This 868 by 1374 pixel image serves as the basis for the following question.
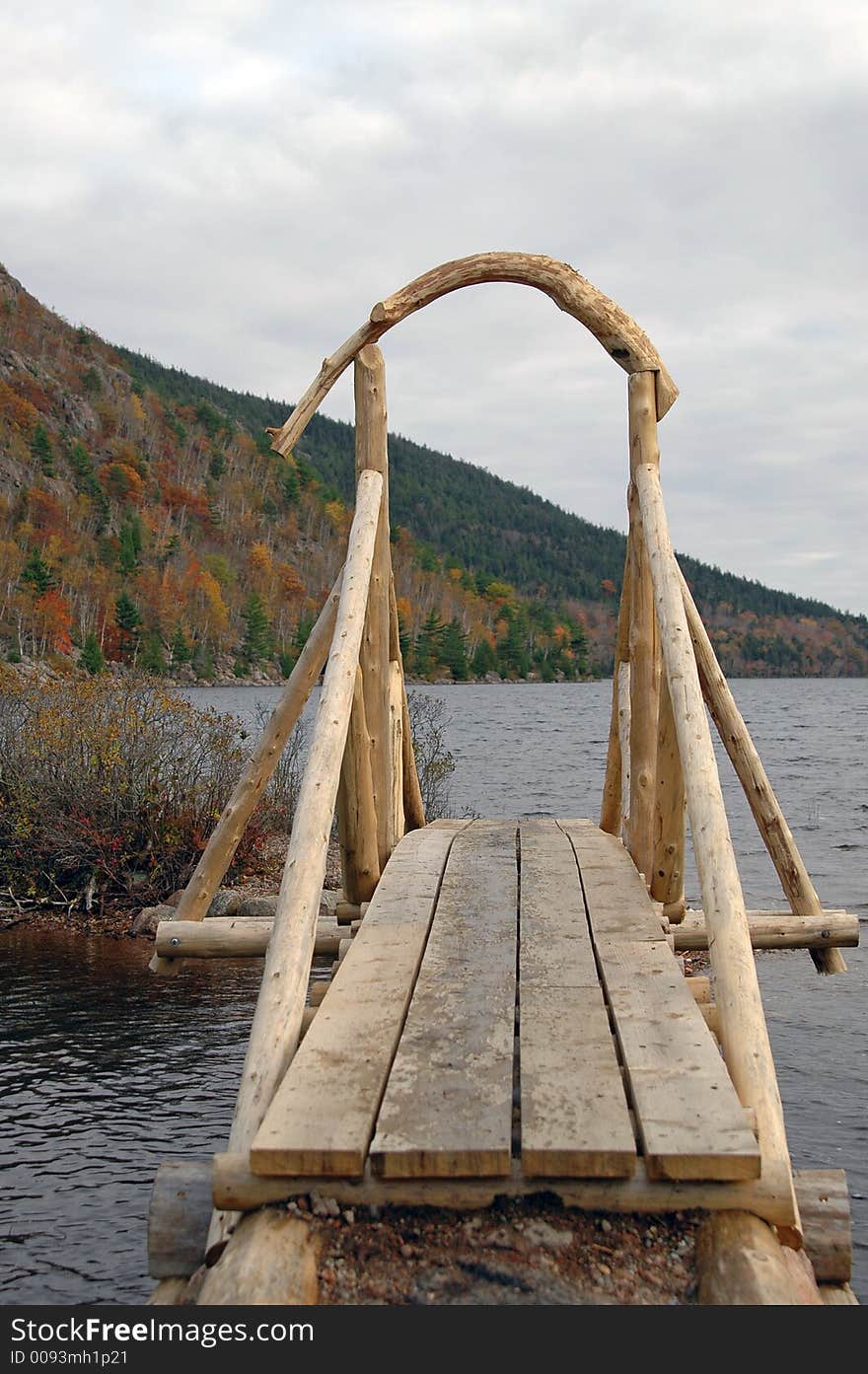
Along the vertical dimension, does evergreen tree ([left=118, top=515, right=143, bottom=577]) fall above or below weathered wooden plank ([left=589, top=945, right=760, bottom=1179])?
above

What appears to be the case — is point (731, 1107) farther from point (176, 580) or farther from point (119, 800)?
point (176, 580)

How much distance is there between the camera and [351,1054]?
3629 millimetres

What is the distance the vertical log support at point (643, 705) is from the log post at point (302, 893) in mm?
1770

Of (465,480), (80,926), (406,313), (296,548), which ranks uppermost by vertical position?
(465,480)

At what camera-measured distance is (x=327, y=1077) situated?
3.45 m

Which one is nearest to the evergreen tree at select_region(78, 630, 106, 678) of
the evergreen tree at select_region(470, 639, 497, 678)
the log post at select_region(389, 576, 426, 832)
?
the evergreen tree at select_region(470, 639, 497, 678)

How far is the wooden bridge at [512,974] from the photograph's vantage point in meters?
2.95

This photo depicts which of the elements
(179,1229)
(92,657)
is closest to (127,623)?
(92,657)

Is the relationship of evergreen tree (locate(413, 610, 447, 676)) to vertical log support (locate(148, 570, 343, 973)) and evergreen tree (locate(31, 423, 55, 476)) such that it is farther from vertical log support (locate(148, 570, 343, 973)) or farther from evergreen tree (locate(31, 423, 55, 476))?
vertical log support (locate(148, 570, 343, 973))

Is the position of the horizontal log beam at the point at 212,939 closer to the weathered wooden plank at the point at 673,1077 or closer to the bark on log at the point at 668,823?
the bark on log at the point at 668,823

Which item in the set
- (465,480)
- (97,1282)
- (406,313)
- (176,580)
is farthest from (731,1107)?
(465,480)

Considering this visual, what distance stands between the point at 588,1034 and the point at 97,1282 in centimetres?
350

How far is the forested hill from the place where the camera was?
492 ft

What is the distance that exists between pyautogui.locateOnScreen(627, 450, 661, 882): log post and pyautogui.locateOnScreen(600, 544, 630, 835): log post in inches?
10.9
